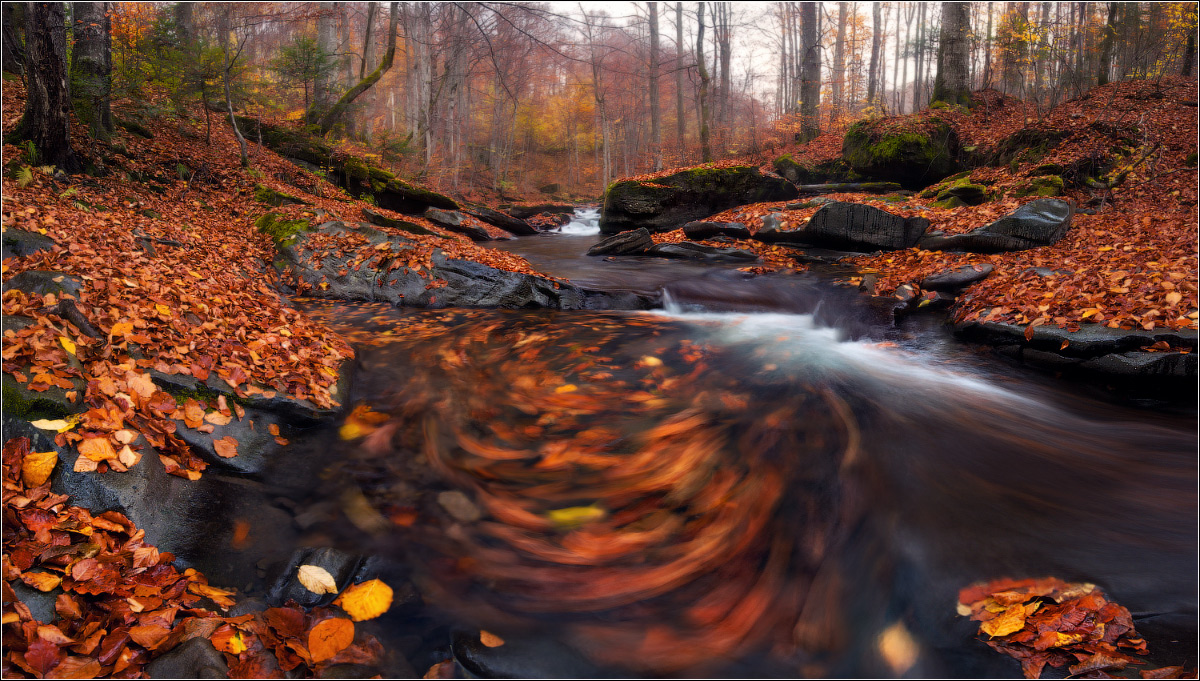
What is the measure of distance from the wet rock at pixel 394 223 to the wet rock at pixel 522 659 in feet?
32.5

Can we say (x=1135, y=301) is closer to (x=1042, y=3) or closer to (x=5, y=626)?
(x=5, y=626)

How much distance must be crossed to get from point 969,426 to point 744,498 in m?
2.17

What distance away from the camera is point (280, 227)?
8516 millimetres

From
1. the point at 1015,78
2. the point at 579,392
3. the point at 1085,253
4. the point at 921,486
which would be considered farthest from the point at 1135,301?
the point at 1015,78

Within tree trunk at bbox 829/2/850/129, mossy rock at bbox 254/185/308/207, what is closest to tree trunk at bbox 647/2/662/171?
tree trunk at bbox 829/2/850/129

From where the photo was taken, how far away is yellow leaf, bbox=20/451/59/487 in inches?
83.7

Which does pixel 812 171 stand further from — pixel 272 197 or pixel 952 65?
pixel 272 197

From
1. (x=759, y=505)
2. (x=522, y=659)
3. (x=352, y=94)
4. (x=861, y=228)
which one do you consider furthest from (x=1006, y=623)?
(x=352, y=94)

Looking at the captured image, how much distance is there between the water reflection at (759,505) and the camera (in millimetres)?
2287

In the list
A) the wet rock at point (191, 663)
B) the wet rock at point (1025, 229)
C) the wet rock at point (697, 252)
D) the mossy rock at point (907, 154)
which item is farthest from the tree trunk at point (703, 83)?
the wet rock at point (191, 663)

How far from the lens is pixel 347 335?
583 centimetres

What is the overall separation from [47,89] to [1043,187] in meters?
15.4

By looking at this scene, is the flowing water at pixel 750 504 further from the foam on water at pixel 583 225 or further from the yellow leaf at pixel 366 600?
the foam on water at pixel 583 225

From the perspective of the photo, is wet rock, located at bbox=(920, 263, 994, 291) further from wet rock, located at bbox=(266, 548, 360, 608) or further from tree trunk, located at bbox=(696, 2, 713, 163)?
tree trunk, located at bbox=(696, 2, 713, 163)
